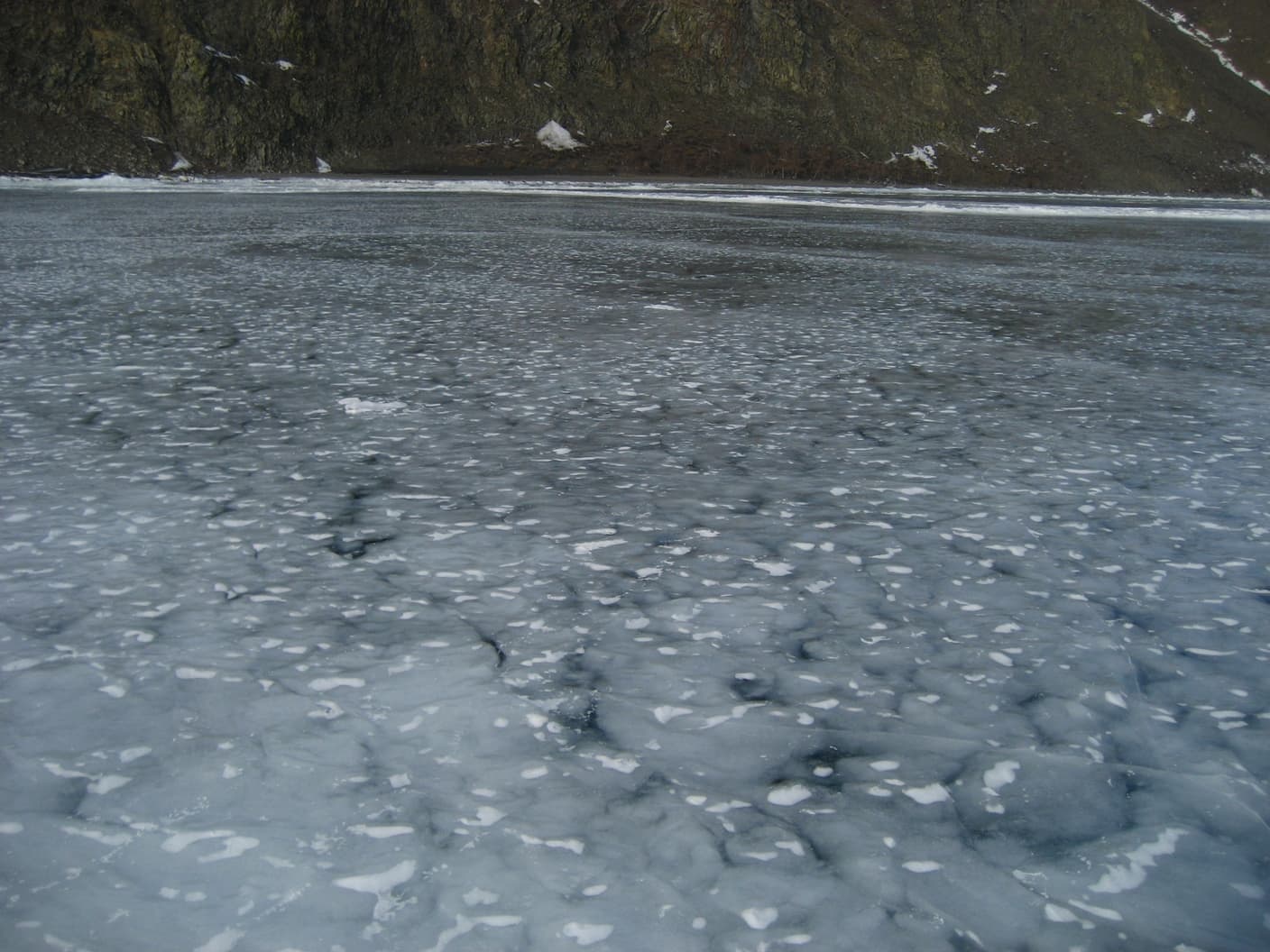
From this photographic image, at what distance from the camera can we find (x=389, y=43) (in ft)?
209

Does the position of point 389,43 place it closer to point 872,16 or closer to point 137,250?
point 872,16

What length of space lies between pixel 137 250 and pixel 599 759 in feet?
38.2

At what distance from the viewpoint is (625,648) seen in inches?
106

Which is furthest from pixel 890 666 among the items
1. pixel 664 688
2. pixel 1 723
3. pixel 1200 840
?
pixel 1 723

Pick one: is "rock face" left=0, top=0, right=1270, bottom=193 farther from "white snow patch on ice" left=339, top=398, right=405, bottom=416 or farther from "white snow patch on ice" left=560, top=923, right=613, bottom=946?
"white snow patch on ice" left=560, top=923, right=613, bottom=946

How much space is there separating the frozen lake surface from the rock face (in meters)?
48.8

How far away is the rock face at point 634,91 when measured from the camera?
174 ft

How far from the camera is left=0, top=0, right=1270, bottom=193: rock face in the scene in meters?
53.0

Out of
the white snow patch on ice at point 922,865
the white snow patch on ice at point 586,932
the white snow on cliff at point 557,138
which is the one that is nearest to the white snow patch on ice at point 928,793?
the white snow patch on ice at point 922,865

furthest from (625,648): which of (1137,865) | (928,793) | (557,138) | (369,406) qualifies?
(557,138)

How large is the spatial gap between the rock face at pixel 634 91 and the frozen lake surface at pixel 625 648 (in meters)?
48.8

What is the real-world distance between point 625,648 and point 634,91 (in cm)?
7122

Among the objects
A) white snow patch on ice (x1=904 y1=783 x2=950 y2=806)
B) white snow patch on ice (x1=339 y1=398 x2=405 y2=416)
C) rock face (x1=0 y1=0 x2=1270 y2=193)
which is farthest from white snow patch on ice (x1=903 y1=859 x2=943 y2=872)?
rock face (x1=0 y1=0 x2=1270 y2=193)

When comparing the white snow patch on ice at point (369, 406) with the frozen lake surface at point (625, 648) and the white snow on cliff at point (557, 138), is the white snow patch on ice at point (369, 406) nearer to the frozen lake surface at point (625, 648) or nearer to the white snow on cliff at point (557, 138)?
the frozen lake surface at point (625, 648)
